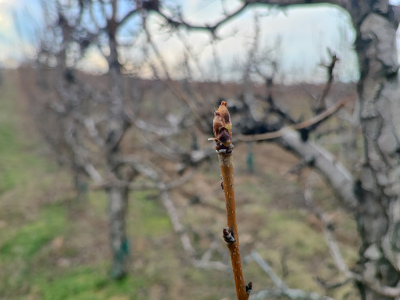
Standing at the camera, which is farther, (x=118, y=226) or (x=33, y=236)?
(x=33, y=236)

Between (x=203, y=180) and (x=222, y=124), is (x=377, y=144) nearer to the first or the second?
(x=222, y=124)

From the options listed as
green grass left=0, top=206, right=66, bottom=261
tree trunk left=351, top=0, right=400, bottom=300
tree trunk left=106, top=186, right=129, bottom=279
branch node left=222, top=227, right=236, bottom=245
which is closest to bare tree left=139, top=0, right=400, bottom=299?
tree trunk left=351, top=0, right=400, bottom=300

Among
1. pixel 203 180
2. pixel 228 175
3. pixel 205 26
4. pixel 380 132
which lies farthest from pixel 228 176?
pixel 203 180

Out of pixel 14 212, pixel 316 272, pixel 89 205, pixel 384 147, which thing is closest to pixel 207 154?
pixel 384 147

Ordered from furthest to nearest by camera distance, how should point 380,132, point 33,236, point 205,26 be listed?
1. point 33,236
2. point 205,26
3. point 380,132

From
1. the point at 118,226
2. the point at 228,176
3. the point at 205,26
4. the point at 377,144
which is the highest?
the point at 205,26

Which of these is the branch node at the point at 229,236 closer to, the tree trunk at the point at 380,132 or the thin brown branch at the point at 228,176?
the thin brown branch at the point at 228,176

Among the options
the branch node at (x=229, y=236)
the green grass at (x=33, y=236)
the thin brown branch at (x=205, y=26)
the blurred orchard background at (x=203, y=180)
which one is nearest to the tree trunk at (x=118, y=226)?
the blurred orchard background at (x=203, y=180)
